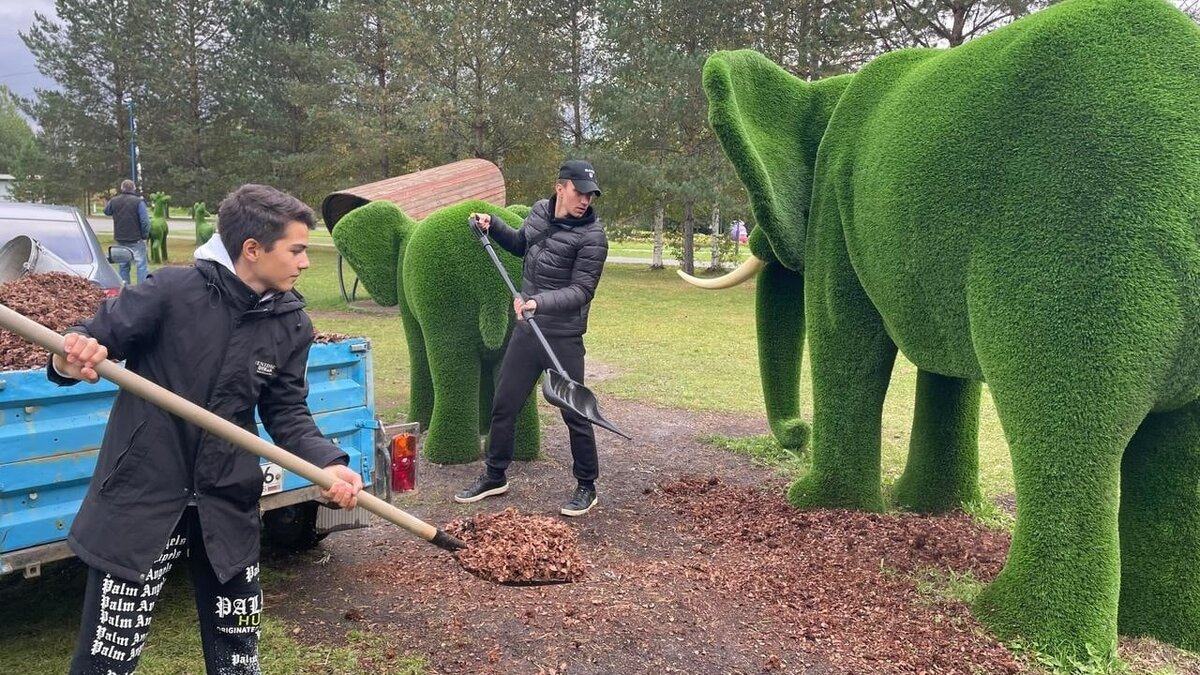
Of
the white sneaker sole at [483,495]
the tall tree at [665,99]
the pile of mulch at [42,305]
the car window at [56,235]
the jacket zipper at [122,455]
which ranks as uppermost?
the tall tree at [665,99]

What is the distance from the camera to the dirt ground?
10.3 feet

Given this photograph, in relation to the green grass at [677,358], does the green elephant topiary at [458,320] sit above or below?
above

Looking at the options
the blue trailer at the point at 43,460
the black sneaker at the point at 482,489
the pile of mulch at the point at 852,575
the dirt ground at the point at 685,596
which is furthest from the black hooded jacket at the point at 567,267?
the blue trailer at the point at 43,460

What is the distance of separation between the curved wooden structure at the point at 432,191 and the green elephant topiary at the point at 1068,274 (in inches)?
239

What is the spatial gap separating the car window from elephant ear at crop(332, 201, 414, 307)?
215cm

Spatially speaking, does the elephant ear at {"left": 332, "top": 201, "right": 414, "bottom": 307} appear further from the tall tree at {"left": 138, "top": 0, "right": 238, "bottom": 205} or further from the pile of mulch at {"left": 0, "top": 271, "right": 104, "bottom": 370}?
the tall tree at {"left": 138, "top": 0, "right": 238, "bottom": 205}

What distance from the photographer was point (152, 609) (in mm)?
2377

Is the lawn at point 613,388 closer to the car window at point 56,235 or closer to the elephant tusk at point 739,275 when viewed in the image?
the elephant tusk at point 739,275

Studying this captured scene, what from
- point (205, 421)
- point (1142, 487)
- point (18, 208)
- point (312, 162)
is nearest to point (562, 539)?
point (205, 421)

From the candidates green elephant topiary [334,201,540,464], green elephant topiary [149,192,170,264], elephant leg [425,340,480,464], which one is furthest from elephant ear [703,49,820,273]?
green elephant topiary [149,192,170,264]

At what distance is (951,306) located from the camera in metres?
3.30

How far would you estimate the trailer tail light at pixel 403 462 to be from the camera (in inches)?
153

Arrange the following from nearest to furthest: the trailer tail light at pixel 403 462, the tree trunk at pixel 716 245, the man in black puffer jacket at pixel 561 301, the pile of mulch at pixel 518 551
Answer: the pile of mulch at pixel 518 551
the trailer tail light at pixel 403 462
the man in black puffer jacket at pixel 561 301
the tree trunk at pixel 716 245

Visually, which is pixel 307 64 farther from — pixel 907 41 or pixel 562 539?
pixel 562 539
